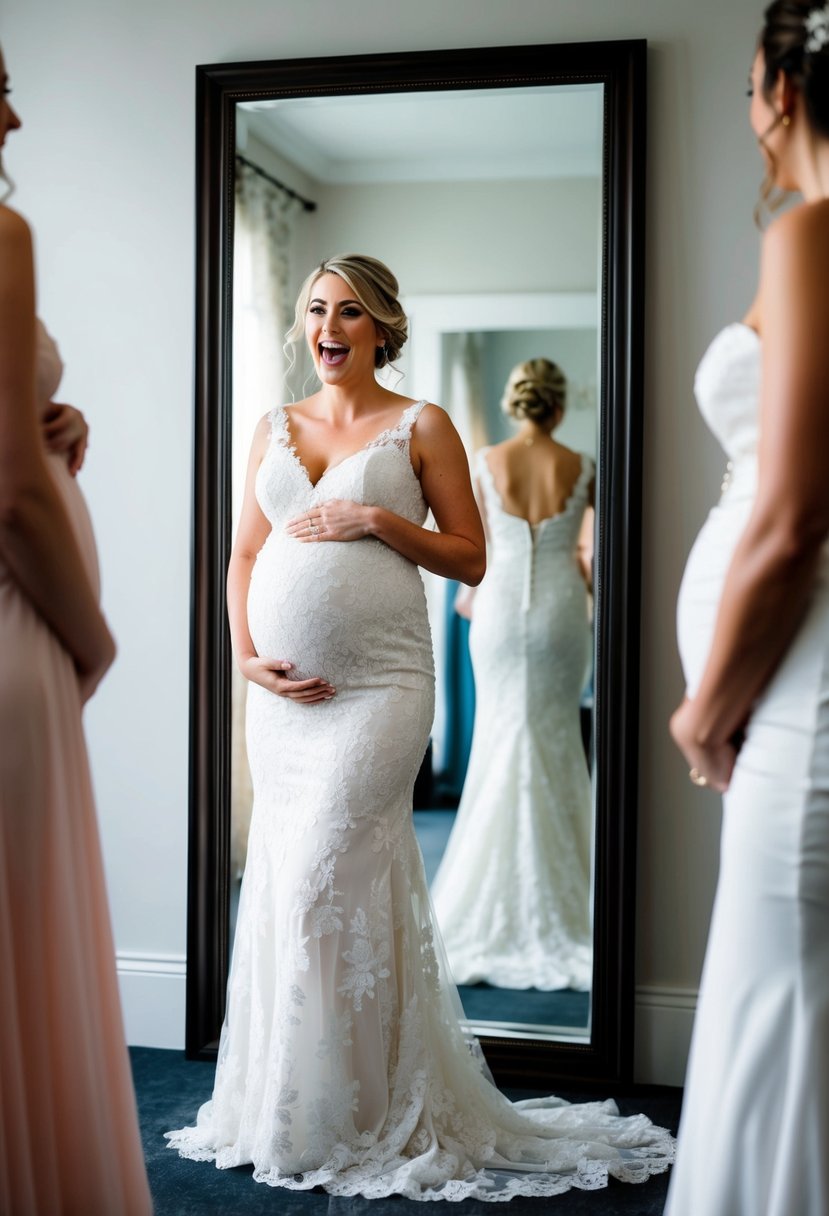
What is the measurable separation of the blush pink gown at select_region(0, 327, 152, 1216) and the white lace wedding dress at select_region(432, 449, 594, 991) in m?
1.73

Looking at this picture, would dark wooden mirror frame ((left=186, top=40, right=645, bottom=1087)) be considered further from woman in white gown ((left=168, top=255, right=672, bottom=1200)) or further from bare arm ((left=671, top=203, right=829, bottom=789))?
bare arm ((left=671, top=203, right=829, bottom=789))

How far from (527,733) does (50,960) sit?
187 centimetres

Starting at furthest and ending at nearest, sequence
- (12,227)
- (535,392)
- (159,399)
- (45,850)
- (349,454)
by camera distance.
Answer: (159,399) → (535,392) → (349,454) → (45,850) → (12,227)

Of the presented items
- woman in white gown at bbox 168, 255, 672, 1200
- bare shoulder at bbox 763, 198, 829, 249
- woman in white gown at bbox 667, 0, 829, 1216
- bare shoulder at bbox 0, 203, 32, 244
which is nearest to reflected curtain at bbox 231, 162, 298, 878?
woman in white gown at bbox 168, 255, 672, 1200

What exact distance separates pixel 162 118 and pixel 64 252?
434mm

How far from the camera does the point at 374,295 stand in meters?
2.84

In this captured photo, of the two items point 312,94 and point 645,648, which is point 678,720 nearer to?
point 645,648

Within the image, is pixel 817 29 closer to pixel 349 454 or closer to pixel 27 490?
pixel 27 490

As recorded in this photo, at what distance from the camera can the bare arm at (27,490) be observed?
58.1 inches

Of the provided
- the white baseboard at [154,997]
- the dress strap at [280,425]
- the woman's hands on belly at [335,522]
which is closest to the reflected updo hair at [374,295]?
the dress strap at [280,425]

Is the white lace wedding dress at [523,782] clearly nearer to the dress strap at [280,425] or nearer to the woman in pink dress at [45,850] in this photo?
the dress strap at [280,425]

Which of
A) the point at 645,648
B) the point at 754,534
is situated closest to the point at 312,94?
the point at 645,648

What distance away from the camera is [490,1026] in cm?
320

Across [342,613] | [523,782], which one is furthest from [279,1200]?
[523,782]
